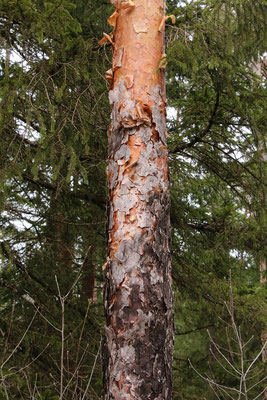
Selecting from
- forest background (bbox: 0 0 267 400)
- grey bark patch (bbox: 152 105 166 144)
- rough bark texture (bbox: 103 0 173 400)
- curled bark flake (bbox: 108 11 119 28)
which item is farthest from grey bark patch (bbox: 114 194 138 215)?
curled bark flake (bbox: 108 11 119 28)

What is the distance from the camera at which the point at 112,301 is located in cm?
238

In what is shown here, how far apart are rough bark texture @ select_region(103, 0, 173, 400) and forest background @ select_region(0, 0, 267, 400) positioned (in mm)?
296

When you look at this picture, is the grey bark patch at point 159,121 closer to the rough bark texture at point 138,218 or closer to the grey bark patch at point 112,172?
the rough bark texture at point 138,218

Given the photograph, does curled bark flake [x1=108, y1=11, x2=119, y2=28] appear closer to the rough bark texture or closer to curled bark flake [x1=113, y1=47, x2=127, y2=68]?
the rough bark texture

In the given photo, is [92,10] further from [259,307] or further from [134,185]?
[259,307]

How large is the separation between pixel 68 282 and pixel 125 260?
3.20 m

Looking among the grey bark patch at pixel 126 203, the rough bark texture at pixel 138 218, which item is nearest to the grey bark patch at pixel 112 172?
the rough bark texture at pixel 138 218

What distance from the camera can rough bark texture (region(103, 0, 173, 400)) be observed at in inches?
→ 89.5

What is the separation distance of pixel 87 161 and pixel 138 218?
2.62m

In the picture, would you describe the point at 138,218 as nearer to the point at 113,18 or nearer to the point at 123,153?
the point at 123,153

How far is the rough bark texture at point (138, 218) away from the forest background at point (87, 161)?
0.30 metres

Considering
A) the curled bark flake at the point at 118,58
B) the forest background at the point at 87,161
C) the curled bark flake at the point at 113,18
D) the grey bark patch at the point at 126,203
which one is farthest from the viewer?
the forest background at the point at 87,161

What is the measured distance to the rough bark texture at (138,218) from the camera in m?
2.27

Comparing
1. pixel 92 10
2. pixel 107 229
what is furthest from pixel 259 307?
pixel 92 10
